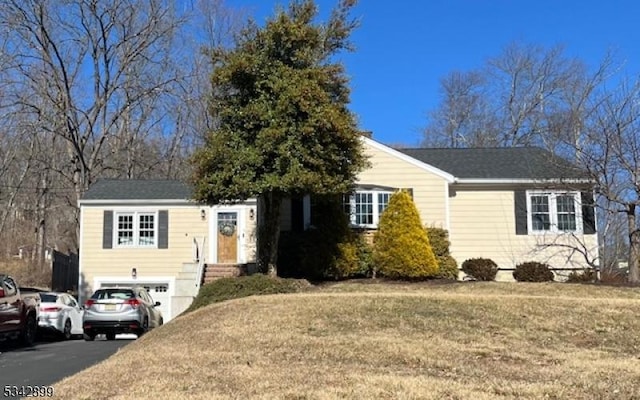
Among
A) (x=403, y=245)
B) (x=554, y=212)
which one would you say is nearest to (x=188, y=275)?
(x=403, y=245)

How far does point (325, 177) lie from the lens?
17453 millimetres

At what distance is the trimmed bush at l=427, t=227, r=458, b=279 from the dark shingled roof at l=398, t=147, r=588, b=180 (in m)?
2.64

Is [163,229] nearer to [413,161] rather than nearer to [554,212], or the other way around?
[413,161]

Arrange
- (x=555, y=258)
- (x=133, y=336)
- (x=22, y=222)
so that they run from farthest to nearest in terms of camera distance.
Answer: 1. (x=22, y=222)
2. (x=555, y=258)
3. (x=133, y=336)

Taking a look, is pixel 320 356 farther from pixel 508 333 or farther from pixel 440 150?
pixel 440 150

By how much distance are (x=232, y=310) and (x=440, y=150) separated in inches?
556

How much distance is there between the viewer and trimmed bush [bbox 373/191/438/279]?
19.5 meters

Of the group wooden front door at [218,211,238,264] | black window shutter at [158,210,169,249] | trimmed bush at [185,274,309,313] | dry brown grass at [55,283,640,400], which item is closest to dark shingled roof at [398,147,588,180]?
wooden front door at [218,211,238,264]

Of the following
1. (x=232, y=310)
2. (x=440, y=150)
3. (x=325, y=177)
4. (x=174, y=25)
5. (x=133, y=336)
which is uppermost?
(x=174, y=25)

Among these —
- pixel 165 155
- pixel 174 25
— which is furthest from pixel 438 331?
pixel 165 155

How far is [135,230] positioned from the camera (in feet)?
85.0

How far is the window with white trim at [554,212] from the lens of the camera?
22.1 metres

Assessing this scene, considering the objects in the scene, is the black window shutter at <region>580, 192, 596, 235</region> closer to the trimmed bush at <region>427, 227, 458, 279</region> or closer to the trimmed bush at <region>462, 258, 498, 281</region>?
the trimmed bush at <region>462, 258, 498, 281</region>

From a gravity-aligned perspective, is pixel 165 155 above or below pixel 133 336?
above
